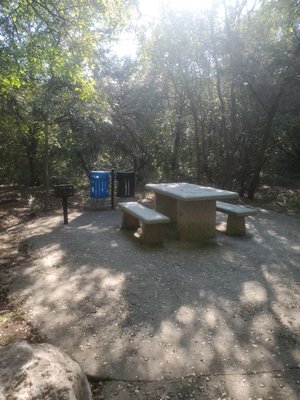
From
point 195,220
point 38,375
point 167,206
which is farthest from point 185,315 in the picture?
point 167,206

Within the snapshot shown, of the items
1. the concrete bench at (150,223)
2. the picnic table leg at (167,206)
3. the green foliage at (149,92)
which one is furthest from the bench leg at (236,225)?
the green foliage at (149,92)

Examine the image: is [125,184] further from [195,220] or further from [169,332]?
[169,332]

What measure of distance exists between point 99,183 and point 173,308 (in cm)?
579

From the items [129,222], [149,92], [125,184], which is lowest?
[129,222]

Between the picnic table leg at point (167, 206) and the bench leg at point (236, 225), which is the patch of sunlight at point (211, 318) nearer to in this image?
the bench leg at point (236, 225)

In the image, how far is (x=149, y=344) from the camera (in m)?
2.50

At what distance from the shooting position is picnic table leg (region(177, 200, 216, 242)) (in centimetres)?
513

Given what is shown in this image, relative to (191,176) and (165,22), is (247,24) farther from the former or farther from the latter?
(191,176)

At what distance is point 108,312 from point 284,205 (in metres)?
7.39

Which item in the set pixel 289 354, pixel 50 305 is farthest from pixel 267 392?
pixel 50 305

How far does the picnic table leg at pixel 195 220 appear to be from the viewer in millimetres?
5129

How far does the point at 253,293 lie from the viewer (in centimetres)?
341

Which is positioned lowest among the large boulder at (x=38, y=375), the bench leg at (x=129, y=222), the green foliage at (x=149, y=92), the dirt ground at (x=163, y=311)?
the dirt ground at (x=163, y=311)

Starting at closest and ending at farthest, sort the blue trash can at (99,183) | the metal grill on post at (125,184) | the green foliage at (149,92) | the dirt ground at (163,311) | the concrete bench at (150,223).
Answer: the dirt ground at (163,311)
the concrete bench at (150,223)
the green foliage at (149,92)
the blue trash can at (99,183)
the metal grill on post at (125,184)
